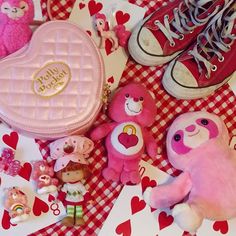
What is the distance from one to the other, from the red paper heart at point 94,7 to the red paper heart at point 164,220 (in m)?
0.56

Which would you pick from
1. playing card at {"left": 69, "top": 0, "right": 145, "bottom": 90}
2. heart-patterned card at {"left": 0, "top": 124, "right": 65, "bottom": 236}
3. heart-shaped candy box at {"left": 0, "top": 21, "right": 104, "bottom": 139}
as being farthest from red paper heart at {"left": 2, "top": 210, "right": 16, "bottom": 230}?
playing card at {"left": 69, "top": 0, "right": 145, "bottom": 90}

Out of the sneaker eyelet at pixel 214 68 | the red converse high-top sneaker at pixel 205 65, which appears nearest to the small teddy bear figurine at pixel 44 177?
the red converse high-top sneaker at pixel 205 65

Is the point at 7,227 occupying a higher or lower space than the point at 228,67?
lower

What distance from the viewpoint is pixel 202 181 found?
1232mm

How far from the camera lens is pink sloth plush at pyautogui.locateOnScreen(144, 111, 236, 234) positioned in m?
1.21

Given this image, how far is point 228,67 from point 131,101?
0.27 metres

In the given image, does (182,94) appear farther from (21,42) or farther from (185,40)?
(21,42)

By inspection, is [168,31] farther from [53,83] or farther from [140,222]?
[140,222]

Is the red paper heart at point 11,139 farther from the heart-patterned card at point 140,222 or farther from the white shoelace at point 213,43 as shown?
the white shoelace at point 213,43

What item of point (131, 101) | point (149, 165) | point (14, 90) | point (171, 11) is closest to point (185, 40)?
point (171, 11)

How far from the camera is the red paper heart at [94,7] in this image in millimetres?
1410

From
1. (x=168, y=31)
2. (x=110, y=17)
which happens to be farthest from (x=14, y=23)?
(x=168, y=31)

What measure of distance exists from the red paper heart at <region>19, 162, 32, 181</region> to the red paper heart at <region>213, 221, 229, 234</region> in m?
0.47

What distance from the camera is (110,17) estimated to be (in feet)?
4.63
